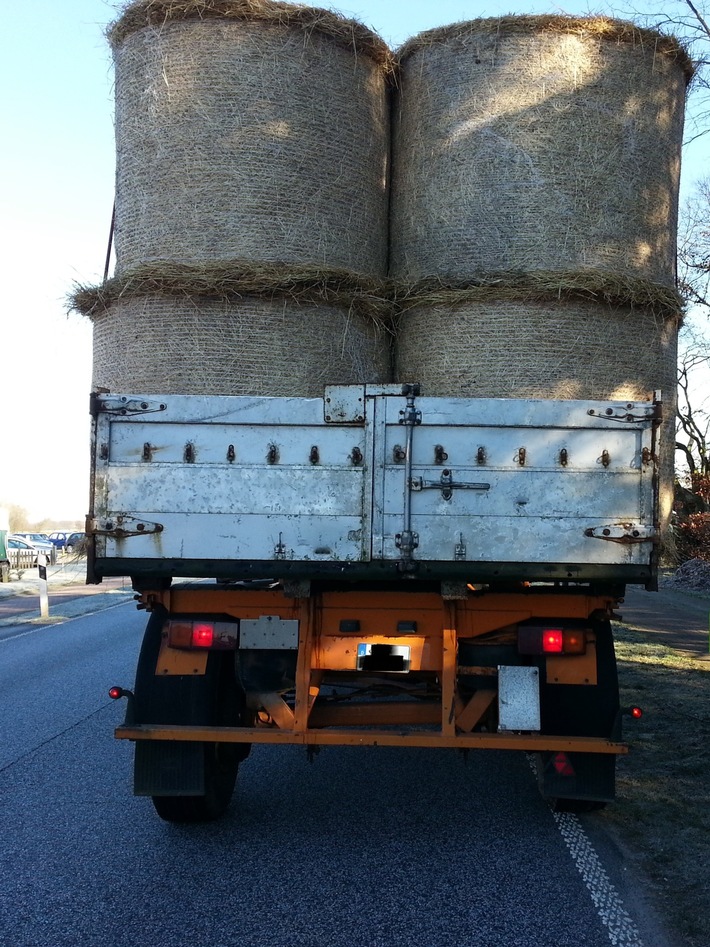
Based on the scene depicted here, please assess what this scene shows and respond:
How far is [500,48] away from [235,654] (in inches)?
163

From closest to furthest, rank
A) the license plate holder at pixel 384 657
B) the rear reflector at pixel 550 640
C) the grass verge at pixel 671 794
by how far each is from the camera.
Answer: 1. the grass verge at pixel 671 794
2. the rear reflector at pixel 550 640
3. the license plate holder at pixel 384 657

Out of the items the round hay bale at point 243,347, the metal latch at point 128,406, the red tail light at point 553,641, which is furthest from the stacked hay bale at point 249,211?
the red tail light at point 553,641

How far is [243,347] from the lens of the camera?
5.97 metres

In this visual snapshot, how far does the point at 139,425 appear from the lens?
4.58 metres

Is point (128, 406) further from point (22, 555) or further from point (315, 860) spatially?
point (22, 555)

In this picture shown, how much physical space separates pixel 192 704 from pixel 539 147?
3971 millimetres

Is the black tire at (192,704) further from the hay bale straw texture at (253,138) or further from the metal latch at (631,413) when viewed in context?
the hay bale straw texture at (253,138)

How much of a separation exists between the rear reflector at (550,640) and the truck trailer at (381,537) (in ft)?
0.04

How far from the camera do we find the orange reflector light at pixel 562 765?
478 centimetres

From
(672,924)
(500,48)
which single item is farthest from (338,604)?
(500,48)

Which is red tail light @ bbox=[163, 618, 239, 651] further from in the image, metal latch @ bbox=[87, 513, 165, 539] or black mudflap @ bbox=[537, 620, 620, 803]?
black mudflap @ bbox=[537, 620, 620, 803]

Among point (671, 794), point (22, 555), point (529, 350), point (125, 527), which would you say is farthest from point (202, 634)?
point (22, 555)

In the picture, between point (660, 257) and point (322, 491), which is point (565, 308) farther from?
point (322, 491)

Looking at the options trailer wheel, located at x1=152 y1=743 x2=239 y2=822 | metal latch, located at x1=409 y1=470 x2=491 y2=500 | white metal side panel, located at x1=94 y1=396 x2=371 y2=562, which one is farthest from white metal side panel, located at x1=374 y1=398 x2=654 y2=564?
trailer wheel, located at x1=152 y1=743 x2=239 y2=822
